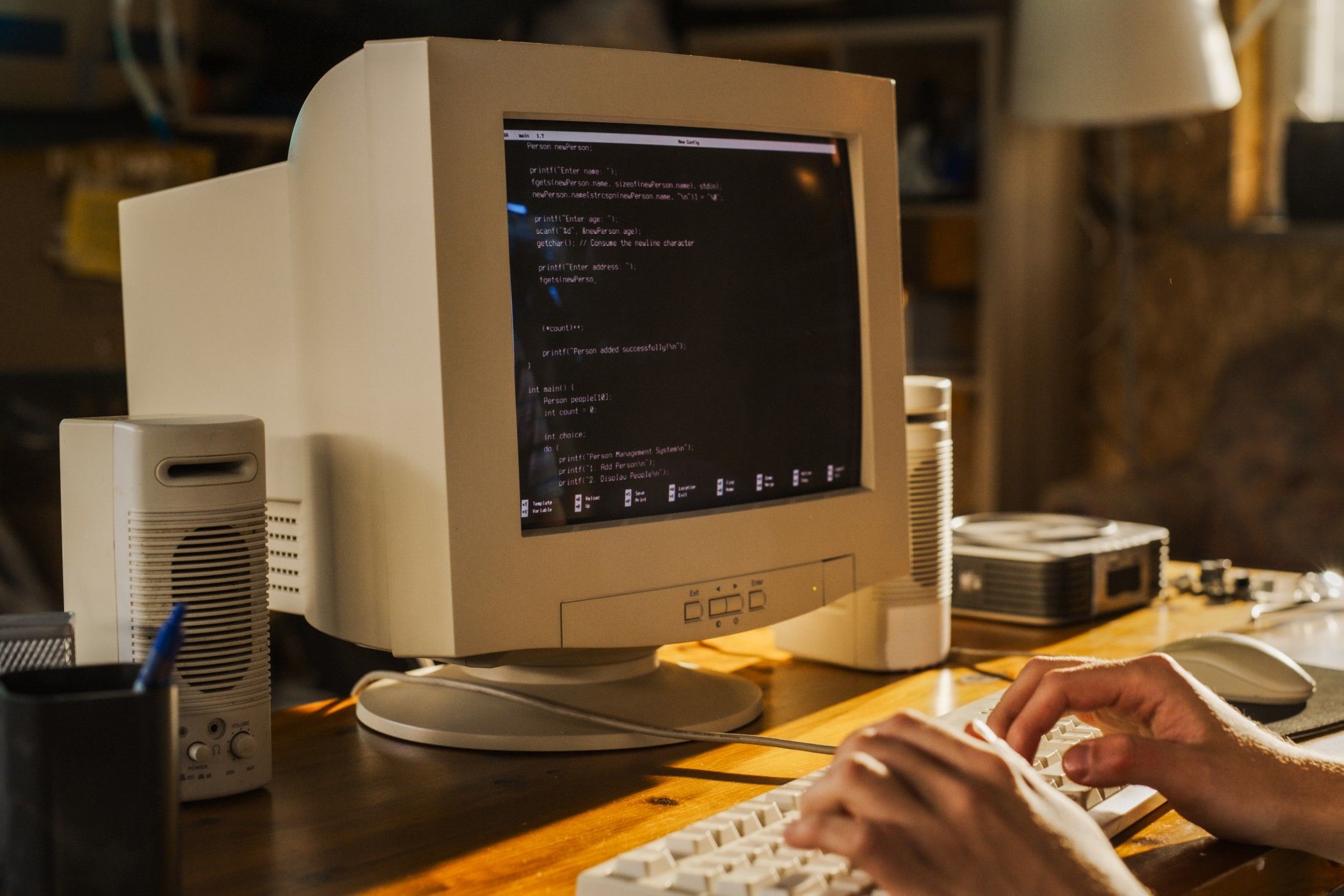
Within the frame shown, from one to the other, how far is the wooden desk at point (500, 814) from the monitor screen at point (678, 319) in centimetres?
17

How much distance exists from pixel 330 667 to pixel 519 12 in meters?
2.20

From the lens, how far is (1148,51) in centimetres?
250

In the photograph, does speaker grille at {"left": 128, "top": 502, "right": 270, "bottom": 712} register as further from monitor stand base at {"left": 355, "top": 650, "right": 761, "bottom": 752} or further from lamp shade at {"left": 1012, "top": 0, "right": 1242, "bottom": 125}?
lamp shade at {"left": 1012, "top": 0, "right": 1242, "bottom": 125}

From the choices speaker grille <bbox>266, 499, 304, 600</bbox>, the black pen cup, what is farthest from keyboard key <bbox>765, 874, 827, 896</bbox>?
speaker grille <bbox>266, 499, 304, 600</bbox>

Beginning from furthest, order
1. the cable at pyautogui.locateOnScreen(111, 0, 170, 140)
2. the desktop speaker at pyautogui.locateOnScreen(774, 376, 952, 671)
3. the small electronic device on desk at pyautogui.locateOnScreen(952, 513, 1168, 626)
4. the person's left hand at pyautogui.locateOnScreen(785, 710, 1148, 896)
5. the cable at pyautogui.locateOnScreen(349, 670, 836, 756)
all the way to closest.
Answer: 1. the cable at pyautogui.locateOnScreen(111, 0, 170, 140)
2. the small electronic device on desk at pyautogui.locateOnScreen(952, 513, 1168, 626)
3. the desktop speaker at pyautogui.locateOnScreen(774, 376, 952, 671)
4. the cable at pyautogui.locateOnScreen(349, 670, 836, 756)
5. the person's left hand at pyautogui.locateOnScreen(785, 710, 1148, 896)

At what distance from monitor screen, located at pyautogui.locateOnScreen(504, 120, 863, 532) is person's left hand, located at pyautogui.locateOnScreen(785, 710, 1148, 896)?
37cm

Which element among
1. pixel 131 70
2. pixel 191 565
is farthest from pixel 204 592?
pixel 131 70

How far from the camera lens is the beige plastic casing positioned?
0.88 meters

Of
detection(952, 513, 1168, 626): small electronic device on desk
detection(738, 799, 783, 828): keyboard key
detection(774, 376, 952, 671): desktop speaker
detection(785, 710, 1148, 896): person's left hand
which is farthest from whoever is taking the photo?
detection(952, 513, 1168, 626): small electronic device on desk

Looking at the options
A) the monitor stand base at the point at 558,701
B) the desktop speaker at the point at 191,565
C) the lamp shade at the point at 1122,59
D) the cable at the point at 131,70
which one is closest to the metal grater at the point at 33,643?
the desktop speaker at the point at 191,565

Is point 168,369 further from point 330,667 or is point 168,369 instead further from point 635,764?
point 330,667

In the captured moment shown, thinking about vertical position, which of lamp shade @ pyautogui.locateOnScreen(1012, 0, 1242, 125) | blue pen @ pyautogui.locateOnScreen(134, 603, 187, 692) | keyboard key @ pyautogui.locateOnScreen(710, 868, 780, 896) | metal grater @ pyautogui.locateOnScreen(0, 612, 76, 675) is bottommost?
keyboard key @ pyautogui.locateOnScreen(710, 868, 780, 896)

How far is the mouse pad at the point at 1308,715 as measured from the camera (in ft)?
3.19

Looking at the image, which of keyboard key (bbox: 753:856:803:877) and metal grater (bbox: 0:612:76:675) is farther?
metal grater (bbox: 0:612:76:675)
